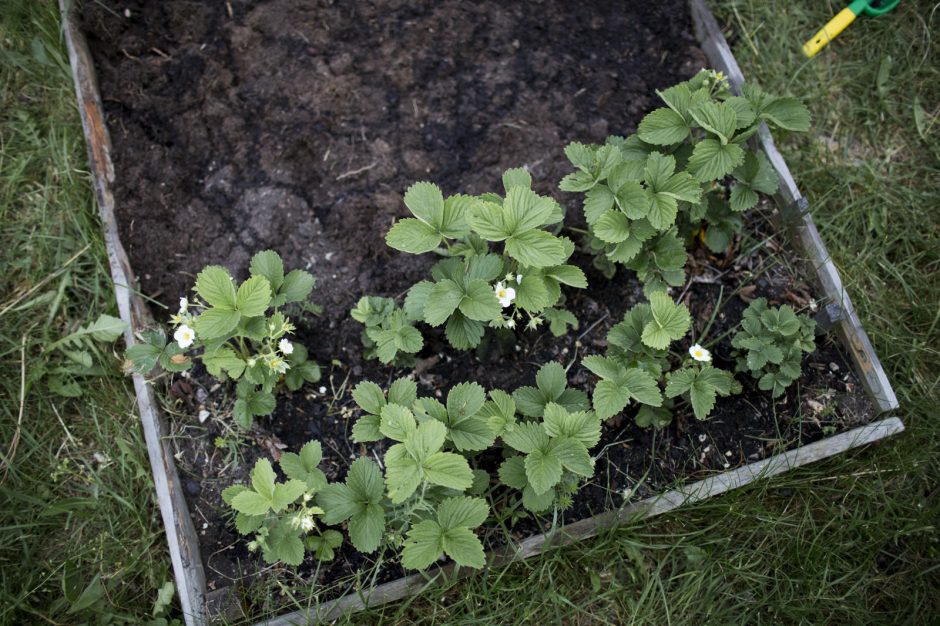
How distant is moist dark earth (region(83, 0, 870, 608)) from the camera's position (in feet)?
7.82

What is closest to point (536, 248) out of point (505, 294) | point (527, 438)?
point (505, 294)

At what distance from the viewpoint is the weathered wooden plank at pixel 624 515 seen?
2.13 m

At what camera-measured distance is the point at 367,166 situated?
2.68m

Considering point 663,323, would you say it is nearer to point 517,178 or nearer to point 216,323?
point 517,178

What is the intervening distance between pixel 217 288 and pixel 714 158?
153 cm

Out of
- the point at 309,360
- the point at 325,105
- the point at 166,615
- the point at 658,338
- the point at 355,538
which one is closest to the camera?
the point at 355,538

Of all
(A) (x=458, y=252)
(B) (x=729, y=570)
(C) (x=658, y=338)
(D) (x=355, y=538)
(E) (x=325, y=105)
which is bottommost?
(B) (x=729, y=570)

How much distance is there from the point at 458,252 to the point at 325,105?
1.00 meters

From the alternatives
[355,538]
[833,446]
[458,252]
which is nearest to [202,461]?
[355,538]

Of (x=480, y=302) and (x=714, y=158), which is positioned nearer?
(x=480, y=302)

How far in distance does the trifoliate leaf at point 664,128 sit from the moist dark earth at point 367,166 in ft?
1.55

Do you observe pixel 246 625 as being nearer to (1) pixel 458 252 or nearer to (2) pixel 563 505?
(2) pixel 563 505

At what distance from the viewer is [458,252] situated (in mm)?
2207

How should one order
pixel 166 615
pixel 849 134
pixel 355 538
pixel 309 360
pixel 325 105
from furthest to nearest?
pixel 849 134 → pixel 325 105 → pixel 309 360 → pixel 166 615 → pixel 355 538
